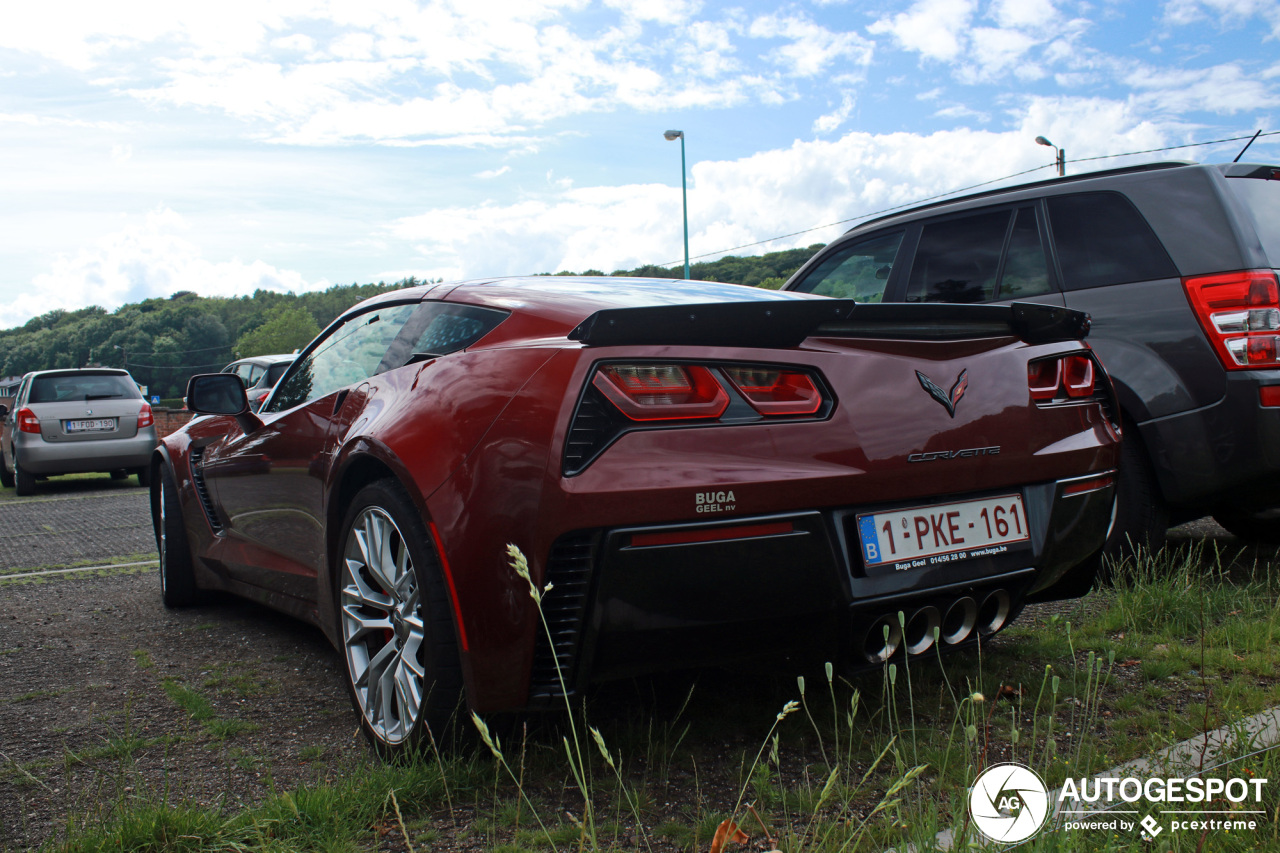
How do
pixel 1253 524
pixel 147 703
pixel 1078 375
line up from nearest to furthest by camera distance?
→ pixel 1078 375 → pixel 147 703 → pixel 1253 524

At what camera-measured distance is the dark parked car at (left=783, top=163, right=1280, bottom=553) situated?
148 inches

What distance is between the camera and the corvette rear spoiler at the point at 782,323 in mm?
2135

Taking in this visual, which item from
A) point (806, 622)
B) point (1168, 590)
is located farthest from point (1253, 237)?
point (806, 622)

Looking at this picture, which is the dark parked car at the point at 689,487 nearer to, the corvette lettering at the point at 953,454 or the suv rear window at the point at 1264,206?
the corvette lettering at the point at 953,454

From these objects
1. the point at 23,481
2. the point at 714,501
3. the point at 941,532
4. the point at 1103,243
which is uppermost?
the point at 1103,243

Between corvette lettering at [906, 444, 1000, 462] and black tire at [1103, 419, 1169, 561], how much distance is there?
1957 mm

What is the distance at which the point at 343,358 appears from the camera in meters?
3.38

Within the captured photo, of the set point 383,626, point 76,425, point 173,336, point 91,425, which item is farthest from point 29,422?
point 173,336

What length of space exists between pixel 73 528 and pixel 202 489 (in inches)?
192

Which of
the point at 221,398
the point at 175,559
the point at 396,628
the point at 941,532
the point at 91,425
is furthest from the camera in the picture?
the point at 91,425

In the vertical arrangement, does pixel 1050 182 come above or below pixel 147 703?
above

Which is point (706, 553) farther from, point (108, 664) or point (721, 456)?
point (108, 664)

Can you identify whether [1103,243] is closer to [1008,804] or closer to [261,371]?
[1008,804]

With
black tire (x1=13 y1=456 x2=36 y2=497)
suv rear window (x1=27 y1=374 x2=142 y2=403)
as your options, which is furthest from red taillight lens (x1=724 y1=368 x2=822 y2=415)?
black tire (x1=13 y1=456 x2=36 y2=497)
